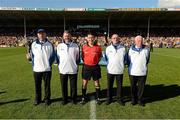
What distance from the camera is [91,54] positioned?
7523 mm

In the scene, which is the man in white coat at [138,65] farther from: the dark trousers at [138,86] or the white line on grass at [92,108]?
the white line on grass at [92,108]

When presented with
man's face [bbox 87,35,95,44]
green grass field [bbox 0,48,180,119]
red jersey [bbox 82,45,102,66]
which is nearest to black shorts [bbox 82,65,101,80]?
red jersey [bbox 82,45,102,66]

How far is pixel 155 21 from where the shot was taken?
67.3 meters

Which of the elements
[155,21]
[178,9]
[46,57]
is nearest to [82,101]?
[46,57]

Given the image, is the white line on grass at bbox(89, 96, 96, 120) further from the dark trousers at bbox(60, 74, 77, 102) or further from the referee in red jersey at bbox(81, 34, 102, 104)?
the referee in red jersey at bbox(81, 34, 102, 104)

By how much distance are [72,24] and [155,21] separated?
18.9 metres

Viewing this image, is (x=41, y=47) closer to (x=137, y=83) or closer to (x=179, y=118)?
(x=137, y=83)

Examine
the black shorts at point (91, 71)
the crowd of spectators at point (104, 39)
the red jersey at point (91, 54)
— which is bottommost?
the black shorts at point (91, 71)

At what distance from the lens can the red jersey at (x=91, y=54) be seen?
7.52 metres

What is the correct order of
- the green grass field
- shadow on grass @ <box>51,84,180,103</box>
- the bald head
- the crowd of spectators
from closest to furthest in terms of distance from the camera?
the green grass field → the bald head → shadow on grass @ <box>51,84,180,103</box> → the crowd of spectators

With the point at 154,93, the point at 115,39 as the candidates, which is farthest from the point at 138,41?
the point at 154,93

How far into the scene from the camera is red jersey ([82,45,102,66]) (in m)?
7.52

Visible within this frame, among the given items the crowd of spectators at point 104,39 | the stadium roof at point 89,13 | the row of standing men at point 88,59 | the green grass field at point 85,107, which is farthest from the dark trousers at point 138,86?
the stadium roof at point 89,13

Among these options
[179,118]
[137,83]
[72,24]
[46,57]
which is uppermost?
[72,24]
